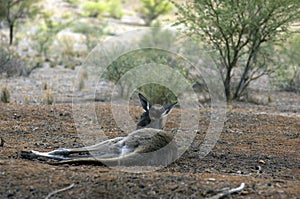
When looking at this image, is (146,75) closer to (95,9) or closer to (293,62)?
(293,62)

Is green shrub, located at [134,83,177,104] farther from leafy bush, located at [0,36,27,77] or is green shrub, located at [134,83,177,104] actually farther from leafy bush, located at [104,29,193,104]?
leafy bush, located at [0,36,27,77]

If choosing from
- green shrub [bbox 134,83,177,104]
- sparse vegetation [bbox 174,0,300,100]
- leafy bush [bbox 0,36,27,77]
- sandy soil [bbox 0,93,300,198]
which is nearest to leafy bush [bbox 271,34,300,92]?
sparse vegetation [bbox 174,0,300,100]

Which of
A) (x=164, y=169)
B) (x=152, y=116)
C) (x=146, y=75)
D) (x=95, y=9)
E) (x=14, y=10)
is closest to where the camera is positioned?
(x=164, y=169)

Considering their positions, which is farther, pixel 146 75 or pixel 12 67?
pixel 12 67

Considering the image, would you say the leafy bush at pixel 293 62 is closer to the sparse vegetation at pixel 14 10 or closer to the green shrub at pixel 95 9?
the sparse vegetation at pixel 14 10

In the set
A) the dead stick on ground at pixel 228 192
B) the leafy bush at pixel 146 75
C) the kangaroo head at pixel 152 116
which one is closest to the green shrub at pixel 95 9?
the leafy bush at pixel 146 75

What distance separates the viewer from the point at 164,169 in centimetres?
603

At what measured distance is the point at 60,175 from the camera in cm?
537

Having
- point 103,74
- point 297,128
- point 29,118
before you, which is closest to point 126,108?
point 29,118

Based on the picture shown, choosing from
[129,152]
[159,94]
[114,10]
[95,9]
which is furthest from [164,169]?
[114,10]

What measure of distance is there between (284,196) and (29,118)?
5.86m

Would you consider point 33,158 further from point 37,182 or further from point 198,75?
point 198,75

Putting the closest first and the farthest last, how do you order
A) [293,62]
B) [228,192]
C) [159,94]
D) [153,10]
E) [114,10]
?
[228,192]
[159,94]
[293,62]
[153,10]
[114,10]

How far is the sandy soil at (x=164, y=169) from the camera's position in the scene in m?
5.04
